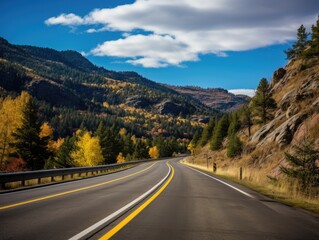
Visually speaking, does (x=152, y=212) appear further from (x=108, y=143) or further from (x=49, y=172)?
(x=108, y=143)

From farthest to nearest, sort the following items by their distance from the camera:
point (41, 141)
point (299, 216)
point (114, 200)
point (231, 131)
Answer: point (231, 131)
point (41, 141)
point (114, 200)
point (299, 216)

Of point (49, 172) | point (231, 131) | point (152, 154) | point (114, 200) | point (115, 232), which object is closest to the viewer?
point (115, 232)

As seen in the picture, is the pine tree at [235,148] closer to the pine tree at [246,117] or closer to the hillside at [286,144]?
the hillside at [286,144]

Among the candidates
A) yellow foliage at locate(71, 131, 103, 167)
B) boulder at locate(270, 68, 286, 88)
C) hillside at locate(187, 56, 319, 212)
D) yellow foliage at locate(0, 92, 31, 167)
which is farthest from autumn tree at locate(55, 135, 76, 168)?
boulder at locate(270, 68, 286, 88)

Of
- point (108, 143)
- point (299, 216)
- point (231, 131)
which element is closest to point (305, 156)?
point (299, 216)

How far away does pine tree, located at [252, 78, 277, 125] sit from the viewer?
160ft

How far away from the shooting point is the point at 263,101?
48.7 meters

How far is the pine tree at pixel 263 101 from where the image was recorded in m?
48.7

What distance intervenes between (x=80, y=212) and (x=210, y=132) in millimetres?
88739

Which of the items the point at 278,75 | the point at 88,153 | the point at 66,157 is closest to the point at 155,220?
the point at 88,153

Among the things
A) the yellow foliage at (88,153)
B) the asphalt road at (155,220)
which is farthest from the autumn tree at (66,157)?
the asphalt road at (155,220)

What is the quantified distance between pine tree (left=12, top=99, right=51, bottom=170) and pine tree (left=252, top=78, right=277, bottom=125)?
32.7 metres

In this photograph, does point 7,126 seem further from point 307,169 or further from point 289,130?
point 307,169

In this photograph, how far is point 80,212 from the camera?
7590mm
